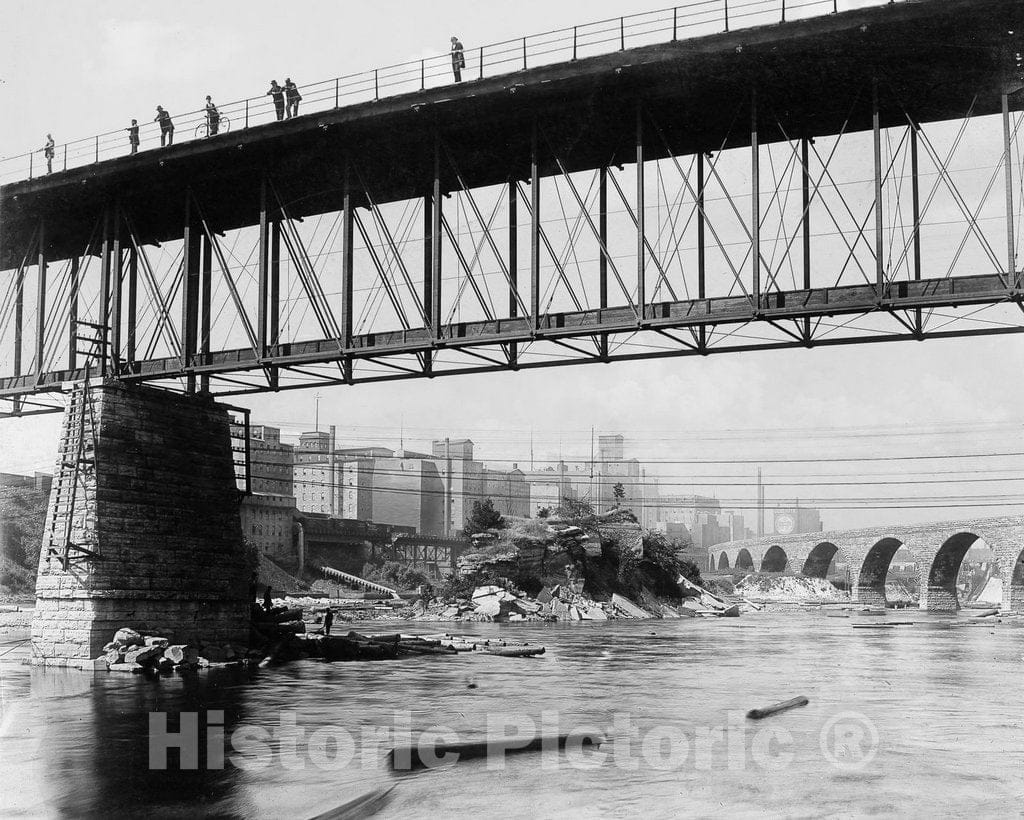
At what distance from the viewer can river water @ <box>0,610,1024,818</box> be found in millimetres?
12852

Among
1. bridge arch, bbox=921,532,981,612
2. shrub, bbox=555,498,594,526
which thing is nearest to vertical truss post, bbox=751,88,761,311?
shrub, bbox=555,498,594,526

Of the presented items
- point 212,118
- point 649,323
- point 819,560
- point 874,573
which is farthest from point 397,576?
point 649,323

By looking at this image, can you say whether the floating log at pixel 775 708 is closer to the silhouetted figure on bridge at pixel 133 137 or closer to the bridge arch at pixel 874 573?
the silhouetted figure on bridge at pixel 133 137

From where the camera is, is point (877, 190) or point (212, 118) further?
point (212, 118)

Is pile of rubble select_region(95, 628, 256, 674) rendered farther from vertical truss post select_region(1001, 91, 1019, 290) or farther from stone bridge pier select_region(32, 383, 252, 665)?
vertical truss post select_region(1001, 91, 1019, 290)

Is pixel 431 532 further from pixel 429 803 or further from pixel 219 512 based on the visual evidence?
pixel 429 803

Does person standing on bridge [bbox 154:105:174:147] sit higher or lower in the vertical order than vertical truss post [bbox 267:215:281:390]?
higher

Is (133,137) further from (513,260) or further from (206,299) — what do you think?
(513,260)

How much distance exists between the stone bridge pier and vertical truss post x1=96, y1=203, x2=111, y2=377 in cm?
167

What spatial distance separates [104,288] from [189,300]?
2431mm

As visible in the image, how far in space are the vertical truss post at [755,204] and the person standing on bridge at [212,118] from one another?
1486cm

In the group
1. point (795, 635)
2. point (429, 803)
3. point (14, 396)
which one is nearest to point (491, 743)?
point (429, 803)

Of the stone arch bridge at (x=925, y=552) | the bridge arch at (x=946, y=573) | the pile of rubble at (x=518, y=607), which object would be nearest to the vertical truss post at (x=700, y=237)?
the pile of rubble at (x=518, y=607)

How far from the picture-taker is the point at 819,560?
13275 centimetres
